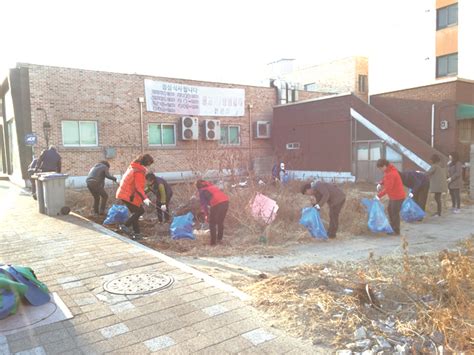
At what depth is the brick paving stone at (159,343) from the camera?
3.02 metres

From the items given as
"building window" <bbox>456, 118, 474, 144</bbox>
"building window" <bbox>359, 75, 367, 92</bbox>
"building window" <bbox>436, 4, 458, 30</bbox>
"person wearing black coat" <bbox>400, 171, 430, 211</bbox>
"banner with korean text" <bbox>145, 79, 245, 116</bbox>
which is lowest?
"person wearing black coat" <bbox>400, 171, 430, 211</bbox>

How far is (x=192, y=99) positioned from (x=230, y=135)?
3162mm

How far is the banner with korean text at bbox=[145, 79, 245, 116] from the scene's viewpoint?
750 inches

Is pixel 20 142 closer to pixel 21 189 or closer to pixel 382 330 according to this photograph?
pixel 21 189

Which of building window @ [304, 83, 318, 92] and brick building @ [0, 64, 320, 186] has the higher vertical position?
building window @ [304, 83, 318, 92]

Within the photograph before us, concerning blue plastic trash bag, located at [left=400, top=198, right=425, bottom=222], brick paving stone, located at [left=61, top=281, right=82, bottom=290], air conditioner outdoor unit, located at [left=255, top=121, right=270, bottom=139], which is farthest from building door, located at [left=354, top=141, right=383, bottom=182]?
brick paving stone, located at [left=61, top=281, right=82, bottom=290]

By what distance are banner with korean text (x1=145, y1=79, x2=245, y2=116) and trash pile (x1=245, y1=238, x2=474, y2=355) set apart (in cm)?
1610

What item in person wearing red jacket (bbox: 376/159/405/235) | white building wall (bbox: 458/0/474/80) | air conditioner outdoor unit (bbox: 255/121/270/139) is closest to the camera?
person wearing red jacket (bbox: 376/159/405/235)

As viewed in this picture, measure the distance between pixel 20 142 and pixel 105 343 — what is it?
593 inches

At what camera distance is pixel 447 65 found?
23.5m

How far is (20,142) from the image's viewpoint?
51.3 feet

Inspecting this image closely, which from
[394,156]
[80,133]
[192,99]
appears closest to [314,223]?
[394,156]

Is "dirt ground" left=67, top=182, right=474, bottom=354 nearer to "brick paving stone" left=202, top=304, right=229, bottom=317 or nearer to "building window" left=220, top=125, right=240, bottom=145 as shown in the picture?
"brick paving stone" left=202, top=304, right=229, bottom=317

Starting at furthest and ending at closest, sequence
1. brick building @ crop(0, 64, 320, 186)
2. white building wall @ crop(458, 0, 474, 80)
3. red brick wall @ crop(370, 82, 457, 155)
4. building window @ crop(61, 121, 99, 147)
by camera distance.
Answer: white building wall @ crop(458, 0, 474, 80) < building window @ crop(61, 121, 99, 147) < brick building @ crop(0, 64, 320, 186) < red brick wall @ crop(370, 82, 457, 155)
